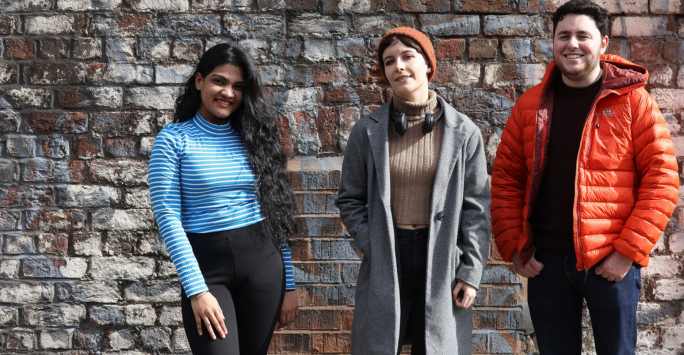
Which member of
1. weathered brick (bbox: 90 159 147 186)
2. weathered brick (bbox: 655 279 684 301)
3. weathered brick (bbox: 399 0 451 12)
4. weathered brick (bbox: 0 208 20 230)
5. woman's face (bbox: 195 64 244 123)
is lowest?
weathered brick (bbox: 655 279 684 301)

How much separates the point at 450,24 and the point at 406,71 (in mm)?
1394

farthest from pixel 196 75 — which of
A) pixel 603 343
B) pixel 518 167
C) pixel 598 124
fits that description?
pixel 603 343

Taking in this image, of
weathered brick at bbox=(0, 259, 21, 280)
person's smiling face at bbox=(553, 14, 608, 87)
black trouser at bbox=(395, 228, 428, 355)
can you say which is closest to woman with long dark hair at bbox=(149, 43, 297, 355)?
black trouser at bbox=(395, 228, 428, 355)

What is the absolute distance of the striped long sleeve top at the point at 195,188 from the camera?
231 cm

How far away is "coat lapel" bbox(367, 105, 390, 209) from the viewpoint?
2.42 m

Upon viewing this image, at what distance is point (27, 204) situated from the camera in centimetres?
377

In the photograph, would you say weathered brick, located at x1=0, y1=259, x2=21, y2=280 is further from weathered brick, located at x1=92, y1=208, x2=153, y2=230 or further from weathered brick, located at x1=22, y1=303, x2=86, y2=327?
weathered brick, located at x1=92, y1=208, x2=153, y2=230

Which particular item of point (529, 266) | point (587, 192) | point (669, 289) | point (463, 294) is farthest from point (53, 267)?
point (669, 289)

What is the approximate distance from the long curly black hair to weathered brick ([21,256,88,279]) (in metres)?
1.53

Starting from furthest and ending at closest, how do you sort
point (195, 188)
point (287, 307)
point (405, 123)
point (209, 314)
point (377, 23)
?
point (377, 23)
point (287, 307)
point (405, 123)
point (195, 188)
point (209, 314)

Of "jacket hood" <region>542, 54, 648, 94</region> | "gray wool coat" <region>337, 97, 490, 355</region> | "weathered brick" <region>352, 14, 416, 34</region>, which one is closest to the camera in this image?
"gray wool coat" <region>337, 97, 490, 355</region>

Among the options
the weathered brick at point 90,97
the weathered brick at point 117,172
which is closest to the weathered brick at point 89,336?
the weathered brick at point 117,172

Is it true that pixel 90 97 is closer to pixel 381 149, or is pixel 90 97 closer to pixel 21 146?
pixel 21 146

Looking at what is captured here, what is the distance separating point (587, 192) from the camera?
8.07ft
